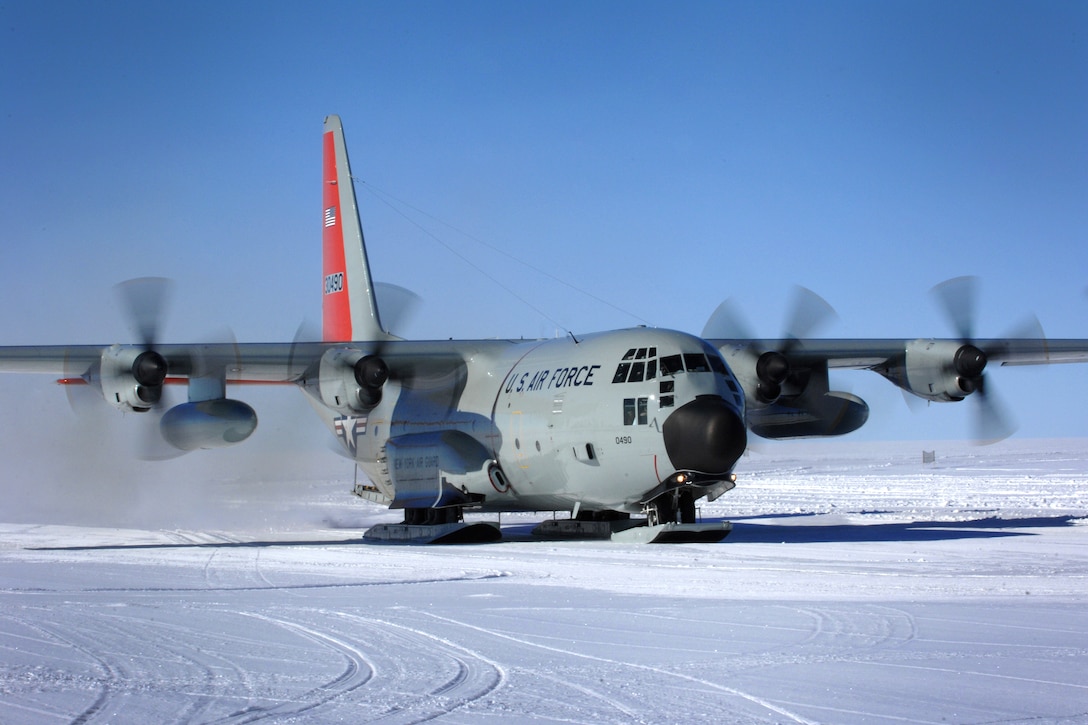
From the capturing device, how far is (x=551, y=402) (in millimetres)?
18547

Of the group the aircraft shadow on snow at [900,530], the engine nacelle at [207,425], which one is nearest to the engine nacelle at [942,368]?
the aircraft shadow on snow at [900,530]

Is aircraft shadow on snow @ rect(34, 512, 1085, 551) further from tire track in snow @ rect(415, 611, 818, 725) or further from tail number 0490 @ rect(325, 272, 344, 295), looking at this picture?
tire track in snow @ rect(415, 611, 818, 725)

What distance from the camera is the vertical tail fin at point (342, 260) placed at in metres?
24.9

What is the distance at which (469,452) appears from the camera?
19984mm

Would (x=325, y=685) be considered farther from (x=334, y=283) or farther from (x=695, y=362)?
(x=334, y=283)

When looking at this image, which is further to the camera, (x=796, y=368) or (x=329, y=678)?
(x=796, y=368)

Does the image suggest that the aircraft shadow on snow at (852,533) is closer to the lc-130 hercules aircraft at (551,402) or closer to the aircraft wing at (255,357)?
the lc-130 hercules aircraft at (551,402)

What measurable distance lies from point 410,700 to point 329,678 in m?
0.84

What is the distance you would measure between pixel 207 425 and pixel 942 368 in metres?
12.7

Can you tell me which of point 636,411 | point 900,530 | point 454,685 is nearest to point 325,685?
point 454,685

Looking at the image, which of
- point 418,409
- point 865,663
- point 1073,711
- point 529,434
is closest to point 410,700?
point 865,663

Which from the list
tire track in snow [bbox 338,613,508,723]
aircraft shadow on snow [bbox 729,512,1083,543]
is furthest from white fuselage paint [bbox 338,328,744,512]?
tire track in snow [bbox 338,613,508,723]

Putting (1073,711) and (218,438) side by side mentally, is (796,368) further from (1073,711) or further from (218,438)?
(1073,711)

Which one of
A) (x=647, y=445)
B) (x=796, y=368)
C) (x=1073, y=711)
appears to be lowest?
(x=1073, y=711)
